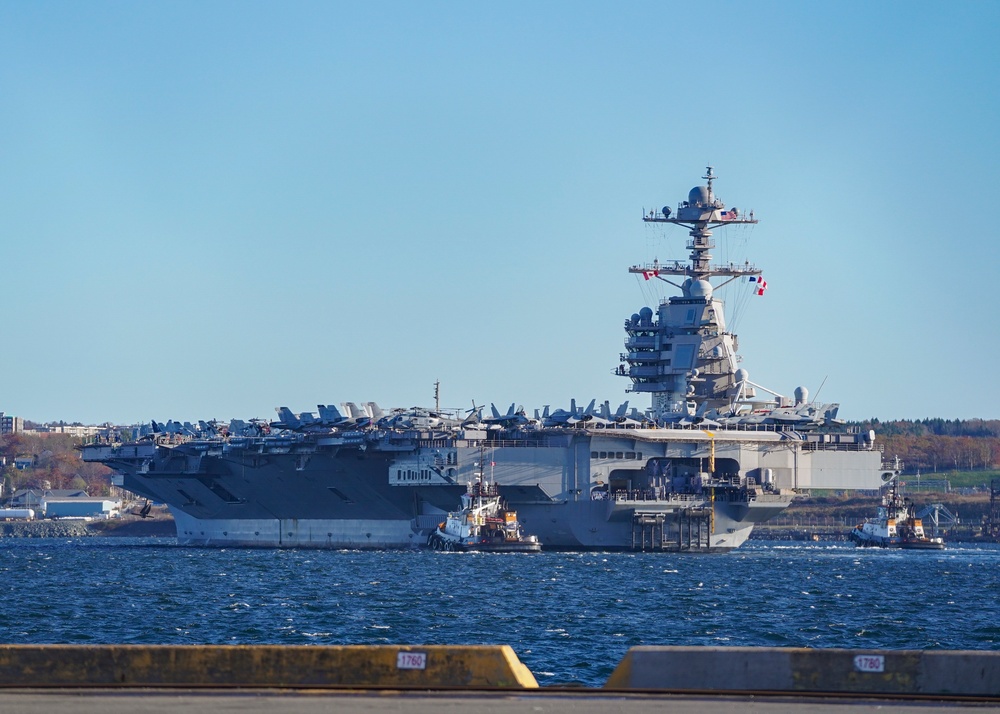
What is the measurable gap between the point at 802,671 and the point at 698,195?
52288 mm

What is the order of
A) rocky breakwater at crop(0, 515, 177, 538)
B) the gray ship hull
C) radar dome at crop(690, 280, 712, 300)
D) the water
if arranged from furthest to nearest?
1. rocky breakwater at crop(0, 515, 177, 538)
2. radar dome at crop(690, 280, 712, 300)
3. the gray ship hull
4. the water

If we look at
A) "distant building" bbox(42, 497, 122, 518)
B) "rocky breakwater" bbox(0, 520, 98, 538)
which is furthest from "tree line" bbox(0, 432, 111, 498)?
"rocky breakwater" bbox(0, 520, 98, 538)

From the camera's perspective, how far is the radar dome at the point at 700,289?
6234 cm

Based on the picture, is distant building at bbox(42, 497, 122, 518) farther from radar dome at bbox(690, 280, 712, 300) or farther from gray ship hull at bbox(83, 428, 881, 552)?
radar dome at bbox(690, 280, 712, 300)

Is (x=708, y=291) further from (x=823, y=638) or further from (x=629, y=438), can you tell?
(x=823, y=638)

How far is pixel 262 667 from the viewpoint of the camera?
41.2ft

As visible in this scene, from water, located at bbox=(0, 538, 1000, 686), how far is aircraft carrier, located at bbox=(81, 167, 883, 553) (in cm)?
241

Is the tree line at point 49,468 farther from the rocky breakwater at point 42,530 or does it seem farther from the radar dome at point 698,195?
the radar dome at point 698,195

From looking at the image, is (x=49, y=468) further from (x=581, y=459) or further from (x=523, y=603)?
(x=523, y=603)

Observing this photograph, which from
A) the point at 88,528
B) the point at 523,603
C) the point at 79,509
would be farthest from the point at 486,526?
the point at 79,509

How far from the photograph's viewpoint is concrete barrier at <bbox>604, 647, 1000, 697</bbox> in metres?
12.3

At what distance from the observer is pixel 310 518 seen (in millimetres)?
61531

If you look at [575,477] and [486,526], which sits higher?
[575,477]

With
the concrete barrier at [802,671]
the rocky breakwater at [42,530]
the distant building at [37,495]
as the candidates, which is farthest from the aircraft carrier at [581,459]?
the distant building at [37,495]
